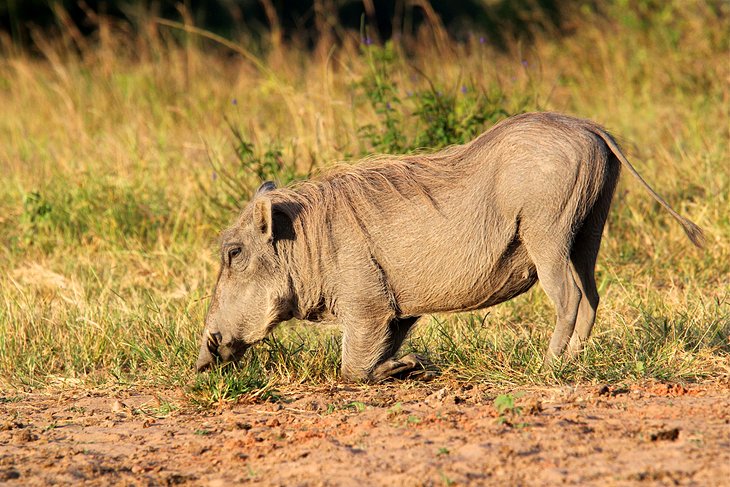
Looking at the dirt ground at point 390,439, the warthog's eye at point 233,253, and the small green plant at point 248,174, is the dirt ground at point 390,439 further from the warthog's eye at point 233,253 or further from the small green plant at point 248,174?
the small green plant at point 248,174

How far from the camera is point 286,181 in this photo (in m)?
6.45

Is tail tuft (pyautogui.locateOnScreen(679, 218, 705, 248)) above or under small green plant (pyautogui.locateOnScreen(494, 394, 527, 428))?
above

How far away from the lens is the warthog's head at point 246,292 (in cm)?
444

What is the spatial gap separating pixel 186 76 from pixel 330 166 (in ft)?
18.7

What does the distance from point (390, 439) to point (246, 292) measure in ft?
4.05

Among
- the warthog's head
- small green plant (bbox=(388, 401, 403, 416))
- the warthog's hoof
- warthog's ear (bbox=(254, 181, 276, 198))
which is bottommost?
the warthog's hoof

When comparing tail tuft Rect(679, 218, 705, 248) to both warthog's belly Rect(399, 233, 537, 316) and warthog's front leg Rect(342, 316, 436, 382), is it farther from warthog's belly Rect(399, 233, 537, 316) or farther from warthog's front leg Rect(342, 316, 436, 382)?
warthog's front leg Rect(342, 316, 436, 382)

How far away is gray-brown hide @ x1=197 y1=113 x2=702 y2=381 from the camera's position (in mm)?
4082

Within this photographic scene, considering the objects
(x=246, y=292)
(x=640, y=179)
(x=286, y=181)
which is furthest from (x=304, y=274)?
(x=286, y=181)

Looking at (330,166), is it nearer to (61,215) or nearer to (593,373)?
(593,373)

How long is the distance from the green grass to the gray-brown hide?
0.79 feet

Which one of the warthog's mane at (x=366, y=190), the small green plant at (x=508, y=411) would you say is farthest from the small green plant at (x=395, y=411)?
the warthog's mane at (x=366, y=190)

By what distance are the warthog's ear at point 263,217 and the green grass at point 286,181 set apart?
1.83 feet

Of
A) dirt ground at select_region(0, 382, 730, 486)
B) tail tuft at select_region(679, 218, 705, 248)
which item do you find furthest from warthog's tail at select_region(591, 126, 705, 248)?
dirt ground at select_region(0, 382, 730, 486)
